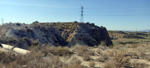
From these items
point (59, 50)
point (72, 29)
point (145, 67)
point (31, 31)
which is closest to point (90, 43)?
point (72, 29)

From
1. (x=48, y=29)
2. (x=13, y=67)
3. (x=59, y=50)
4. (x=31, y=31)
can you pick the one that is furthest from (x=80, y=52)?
(x=48, y=29)

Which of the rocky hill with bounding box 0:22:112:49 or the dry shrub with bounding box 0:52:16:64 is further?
the rocky hill with bounding box 0:22:112:49

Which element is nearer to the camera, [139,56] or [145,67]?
[145,67]

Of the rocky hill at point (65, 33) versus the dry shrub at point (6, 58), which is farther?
the rocky hill at point (65, 33)

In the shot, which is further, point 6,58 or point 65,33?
point 65,33

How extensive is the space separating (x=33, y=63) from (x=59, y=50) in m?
6.60

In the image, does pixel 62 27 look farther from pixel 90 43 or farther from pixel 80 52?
pixel 80 52

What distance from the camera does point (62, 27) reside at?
2589 inches

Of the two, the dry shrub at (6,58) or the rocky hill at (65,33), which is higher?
the dry shrub at (6,58)

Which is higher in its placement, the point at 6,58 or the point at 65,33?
the point at 6,58

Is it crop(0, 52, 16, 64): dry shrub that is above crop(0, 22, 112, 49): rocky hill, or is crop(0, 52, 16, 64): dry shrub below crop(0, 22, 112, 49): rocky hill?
above

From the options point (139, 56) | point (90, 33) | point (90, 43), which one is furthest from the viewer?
point (90, 33)

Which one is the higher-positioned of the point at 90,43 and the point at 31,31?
the point at 31,31

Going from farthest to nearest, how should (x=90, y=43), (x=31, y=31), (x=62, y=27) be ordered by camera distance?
1. (x=62, y=27)
2. (x=90, y=43)
3. (x=31, y=31)
